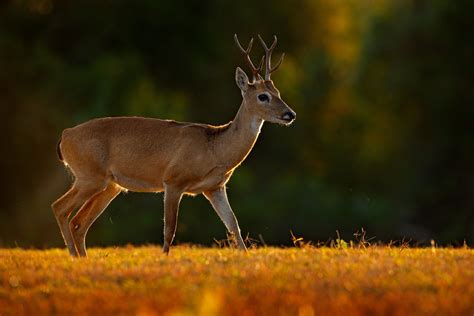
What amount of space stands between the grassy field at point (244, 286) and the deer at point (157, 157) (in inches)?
108

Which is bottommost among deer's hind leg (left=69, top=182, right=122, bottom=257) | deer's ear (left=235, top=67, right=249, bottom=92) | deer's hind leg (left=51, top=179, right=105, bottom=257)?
deer's hind leg (left=69, top=182, right=122, bottom=257)

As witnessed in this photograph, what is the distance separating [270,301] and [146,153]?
5.59 metres

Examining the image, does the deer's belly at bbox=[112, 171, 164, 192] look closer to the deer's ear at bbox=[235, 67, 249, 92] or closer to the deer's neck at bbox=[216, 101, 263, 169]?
the deer's neck at bbox=[216, 101, 263, 169]

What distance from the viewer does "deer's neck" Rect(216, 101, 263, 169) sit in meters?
13.4

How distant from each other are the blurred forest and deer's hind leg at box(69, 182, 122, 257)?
1656 cm

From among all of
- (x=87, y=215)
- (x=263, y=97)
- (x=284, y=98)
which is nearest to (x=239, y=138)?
(x=263, y=97)

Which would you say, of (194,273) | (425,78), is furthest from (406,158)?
(194,273)

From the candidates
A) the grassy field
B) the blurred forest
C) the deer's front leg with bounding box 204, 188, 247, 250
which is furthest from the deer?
the blurred forest

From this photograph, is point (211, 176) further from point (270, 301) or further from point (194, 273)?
point (270, 301)

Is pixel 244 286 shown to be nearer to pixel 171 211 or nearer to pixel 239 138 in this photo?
pixel 171 211

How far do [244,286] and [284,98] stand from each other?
30155 millimetres

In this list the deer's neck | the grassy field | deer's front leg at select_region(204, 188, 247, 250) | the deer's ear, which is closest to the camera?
the grassy field

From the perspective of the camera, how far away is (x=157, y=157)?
13547 mm

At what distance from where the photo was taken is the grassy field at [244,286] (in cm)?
821
